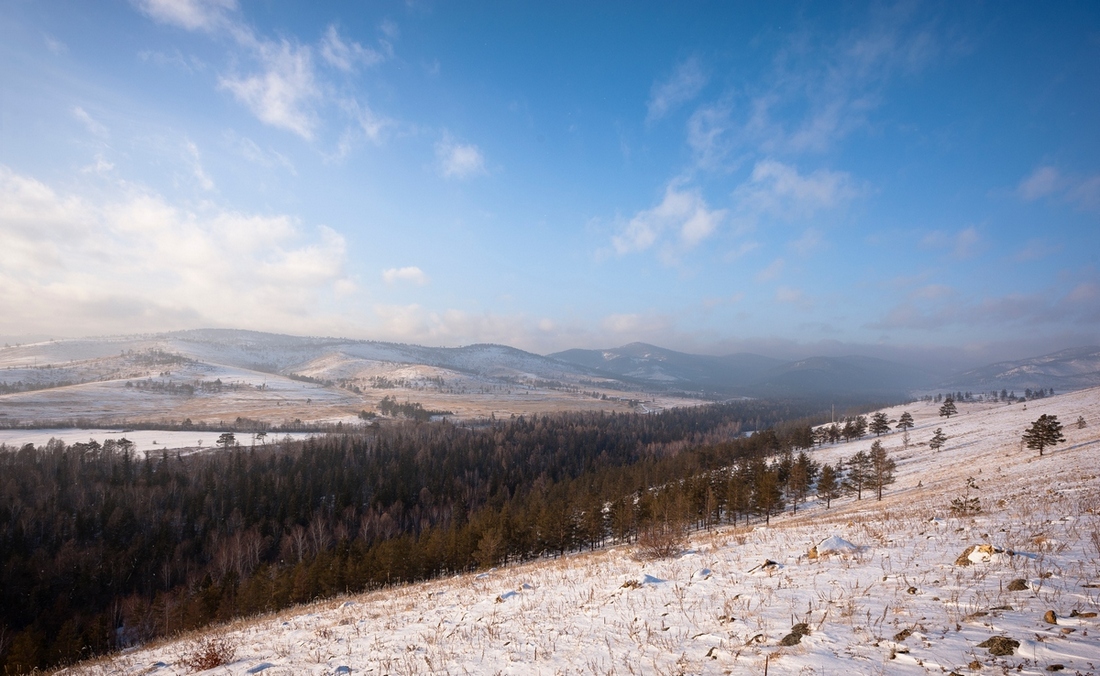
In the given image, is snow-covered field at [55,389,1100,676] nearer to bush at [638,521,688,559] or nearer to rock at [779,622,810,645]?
rock at [779,622,810,645]

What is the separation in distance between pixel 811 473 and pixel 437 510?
227 feet

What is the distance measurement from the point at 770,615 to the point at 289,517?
90.4 metres

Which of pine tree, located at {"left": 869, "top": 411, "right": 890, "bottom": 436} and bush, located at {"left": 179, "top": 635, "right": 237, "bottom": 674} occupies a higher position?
bush, located at {"left": 179, "top": 635, "right": 237, "bottom": 674}

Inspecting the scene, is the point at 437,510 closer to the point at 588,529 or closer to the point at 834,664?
the point at 588,529

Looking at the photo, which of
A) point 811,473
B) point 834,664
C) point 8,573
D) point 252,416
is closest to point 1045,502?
point 834,664

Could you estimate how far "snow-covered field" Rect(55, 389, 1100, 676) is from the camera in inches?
245

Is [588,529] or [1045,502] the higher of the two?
[1045,502]

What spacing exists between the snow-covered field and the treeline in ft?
93.5

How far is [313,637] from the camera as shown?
41.7 ft

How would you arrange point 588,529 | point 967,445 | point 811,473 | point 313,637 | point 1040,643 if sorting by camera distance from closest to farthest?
point 1040,643 → point 313,637 → point 588,529 → point 811,473 → point 967,445

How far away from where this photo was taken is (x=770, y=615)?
332 inches

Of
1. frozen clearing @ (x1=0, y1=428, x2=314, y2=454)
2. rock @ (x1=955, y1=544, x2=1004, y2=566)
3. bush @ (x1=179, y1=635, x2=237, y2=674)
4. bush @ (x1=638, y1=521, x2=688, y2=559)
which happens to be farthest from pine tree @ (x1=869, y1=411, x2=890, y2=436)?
frozen clearing @ (x1=0, y1=428, x2=314, y2=454)

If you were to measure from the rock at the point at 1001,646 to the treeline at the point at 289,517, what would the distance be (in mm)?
37319

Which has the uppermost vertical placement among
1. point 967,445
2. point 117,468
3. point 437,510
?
point 967,445
